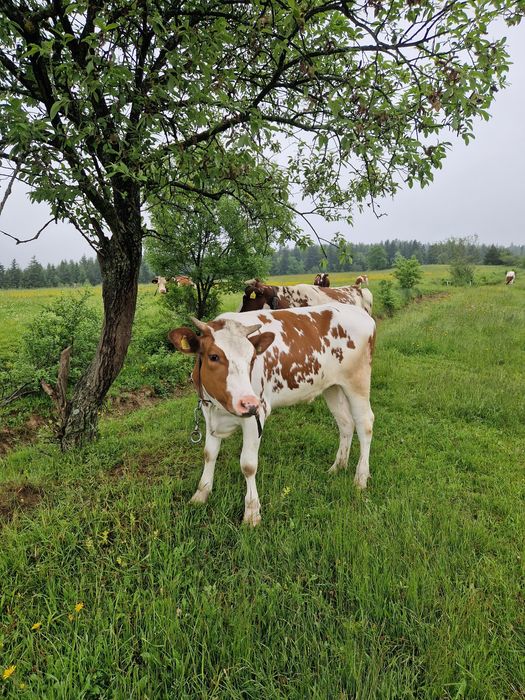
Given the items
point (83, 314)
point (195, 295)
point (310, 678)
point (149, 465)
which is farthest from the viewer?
point (195, 295)

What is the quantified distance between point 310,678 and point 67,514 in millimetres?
2456

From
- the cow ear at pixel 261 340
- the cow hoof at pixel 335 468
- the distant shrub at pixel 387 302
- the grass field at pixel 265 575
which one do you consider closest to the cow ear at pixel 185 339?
the cow ear at pixel 261 340

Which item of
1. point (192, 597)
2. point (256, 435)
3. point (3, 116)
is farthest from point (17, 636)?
point (3, 116)

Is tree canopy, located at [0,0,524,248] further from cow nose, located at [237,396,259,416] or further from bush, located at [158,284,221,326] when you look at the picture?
bush, located at [158,284,221,326]

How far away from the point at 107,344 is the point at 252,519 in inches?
110

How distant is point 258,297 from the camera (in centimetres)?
802

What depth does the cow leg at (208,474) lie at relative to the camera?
3.66 metres

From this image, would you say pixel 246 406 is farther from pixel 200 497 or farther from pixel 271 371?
pixel 200 497

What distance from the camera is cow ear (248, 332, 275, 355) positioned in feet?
11.2

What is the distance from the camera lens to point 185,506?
3.48m

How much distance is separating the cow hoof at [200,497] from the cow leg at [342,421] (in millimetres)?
1677

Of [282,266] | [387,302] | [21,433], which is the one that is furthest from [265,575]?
[282,266]

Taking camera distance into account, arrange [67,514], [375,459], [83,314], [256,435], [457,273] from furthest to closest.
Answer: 1. [457,273]
2. [83,314]
3. [375,459]
4. [256,435]
5. [67,514]

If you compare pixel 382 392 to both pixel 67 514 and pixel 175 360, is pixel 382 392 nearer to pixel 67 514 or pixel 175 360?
pixel 175 360
